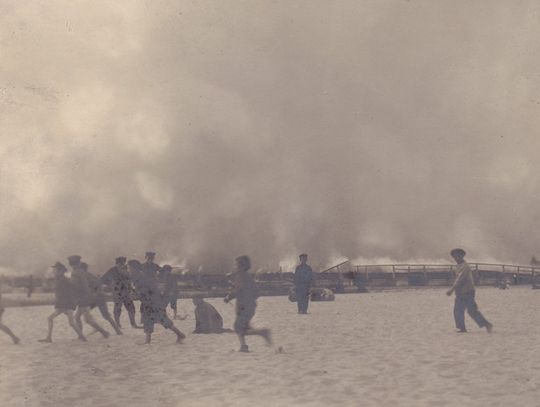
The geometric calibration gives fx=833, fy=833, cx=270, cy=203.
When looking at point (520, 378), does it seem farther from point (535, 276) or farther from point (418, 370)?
point (535, 276)

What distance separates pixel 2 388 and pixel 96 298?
6.28 meters

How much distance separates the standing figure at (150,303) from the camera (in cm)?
1394

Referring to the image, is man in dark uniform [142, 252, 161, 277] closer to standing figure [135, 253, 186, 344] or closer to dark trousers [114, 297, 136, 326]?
standing figure [135, 253, 186, 344]

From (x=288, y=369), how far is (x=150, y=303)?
4506 mm

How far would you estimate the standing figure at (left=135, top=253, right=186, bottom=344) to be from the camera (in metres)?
13.9

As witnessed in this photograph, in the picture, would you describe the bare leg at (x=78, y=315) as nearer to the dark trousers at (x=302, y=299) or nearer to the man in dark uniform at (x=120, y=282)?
the man in dark uniform at (x=120, y=282)

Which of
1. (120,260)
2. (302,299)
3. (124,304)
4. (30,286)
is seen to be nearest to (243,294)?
(120,260)

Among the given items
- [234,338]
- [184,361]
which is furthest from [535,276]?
[184,361]

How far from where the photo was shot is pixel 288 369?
1019cm

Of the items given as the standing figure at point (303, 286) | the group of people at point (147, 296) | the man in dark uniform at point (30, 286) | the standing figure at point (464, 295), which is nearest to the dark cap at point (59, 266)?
the group of people at point (147, 296)

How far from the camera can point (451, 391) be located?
8195mm

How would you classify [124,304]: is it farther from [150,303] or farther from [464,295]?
[464,295]

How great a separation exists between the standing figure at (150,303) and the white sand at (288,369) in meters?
0.32

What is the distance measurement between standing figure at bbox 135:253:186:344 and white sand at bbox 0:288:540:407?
0.32 meters
